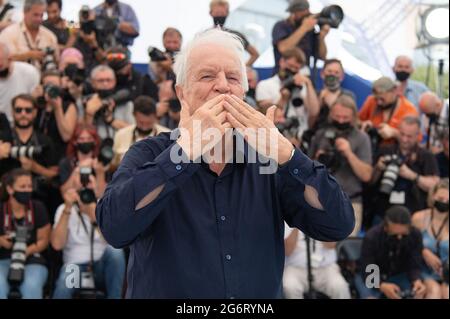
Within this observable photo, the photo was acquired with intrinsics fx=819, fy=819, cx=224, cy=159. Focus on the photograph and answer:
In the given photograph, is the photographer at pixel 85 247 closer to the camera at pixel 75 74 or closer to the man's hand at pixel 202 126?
the camera at pixel 75 74

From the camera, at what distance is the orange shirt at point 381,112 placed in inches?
280

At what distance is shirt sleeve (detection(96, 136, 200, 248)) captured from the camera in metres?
2.10

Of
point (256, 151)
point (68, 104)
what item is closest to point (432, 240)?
point (68, 104)

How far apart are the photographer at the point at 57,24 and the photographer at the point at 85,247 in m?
2.47

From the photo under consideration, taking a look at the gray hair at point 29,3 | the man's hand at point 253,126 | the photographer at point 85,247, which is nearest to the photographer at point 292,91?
the photographer at point 85,247

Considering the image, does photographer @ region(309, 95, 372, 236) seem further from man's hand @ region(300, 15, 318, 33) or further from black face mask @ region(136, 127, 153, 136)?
black face mask @ region(136, 127, 153, 136)

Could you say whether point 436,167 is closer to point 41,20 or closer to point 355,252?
point 355,252

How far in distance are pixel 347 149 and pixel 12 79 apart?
9.33ft

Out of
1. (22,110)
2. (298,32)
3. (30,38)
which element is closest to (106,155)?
(22,110)

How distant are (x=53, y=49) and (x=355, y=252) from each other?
127 inches

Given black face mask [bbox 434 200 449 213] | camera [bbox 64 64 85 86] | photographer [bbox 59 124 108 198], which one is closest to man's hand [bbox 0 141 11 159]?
photographer [bbox 59 124 108 198]

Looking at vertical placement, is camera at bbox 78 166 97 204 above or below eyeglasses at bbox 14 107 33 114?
below

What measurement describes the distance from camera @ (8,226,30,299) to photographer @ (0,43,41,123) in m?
1.51

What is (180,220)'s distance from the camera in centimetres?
222
